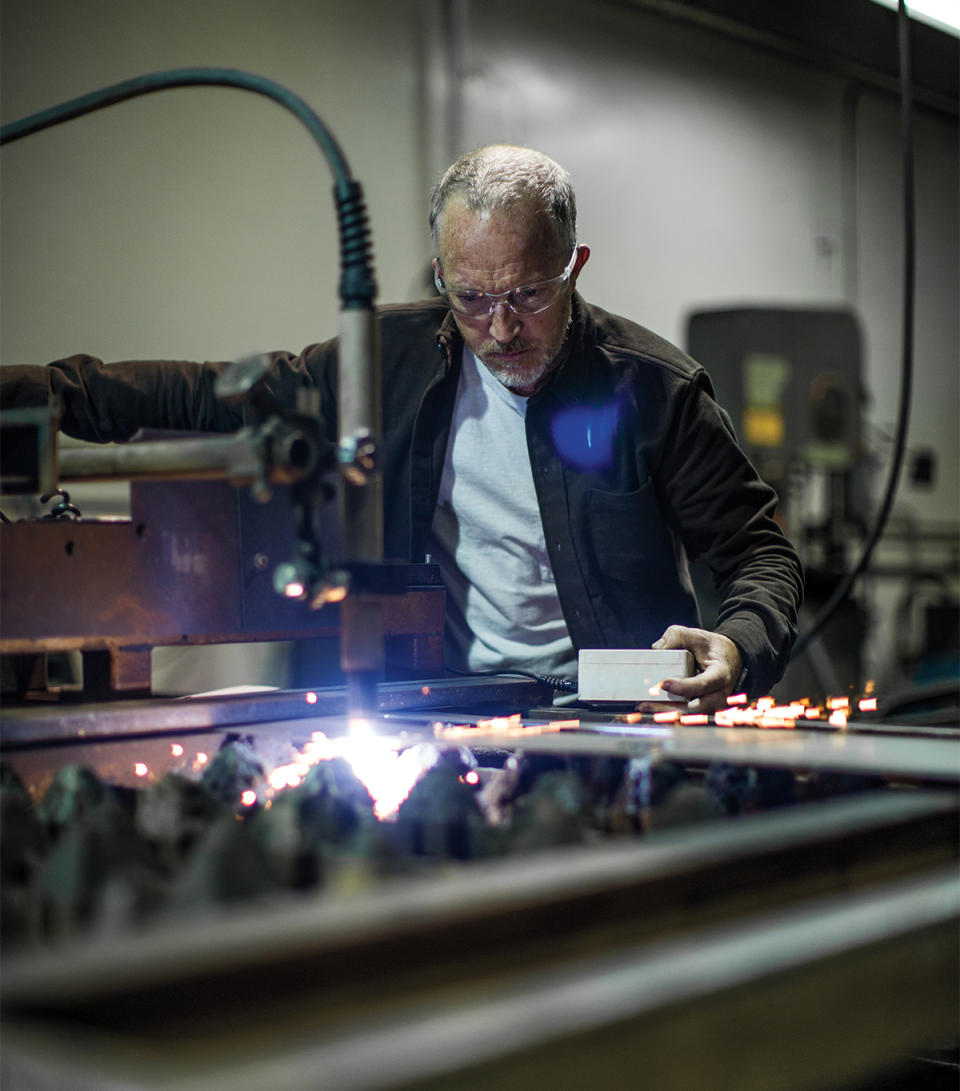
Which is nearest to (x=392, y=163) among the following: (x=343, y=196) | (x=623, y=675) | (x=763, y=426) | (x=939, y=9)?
(x=763, y=426)

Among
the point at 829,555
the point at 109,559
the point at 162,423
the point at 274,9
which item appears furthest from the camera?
the point at 829,555

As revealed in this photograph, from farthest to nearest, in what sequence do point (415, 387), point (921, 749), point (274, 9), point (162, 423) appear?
point (274, 9) < point (415, 387) < point (162, 423) < point (921, 749)

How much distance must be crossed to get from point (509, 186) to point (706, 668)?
2.58ft

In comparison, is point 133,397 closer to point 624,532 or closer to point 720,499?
point 624,532

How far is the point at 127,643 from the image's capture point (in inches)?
Answer: 44.3

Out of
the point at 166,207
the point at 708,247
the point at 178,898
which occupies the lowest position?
the point at 178,898

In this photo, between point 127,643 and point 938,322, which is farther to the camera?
point 938,322

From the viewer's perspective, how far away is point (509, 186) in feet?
5.82

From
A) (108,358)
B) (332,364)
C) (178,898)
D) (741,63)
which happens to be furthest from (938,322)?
(178,898)

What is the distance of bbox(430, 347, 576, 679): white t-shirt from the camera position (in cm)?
200

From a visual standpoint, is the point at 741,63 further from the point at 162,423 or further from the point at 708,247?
the point at 162,423

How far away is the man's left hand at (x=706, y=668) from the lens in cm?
135

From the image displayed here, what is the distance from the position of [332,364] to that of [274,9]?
6.83 feet

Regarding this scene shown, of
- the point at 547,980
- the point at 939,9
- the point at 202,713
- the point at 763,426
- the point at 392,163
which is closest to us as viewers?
the point at 547,980
